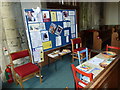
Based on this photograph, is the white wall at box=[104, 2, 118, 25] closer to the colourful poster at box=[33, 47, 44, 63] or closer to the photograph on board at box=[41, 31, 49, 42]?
the photograph on board at box=[41, 31, 49, 42]

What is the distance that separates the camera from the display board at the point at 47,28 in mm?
2563

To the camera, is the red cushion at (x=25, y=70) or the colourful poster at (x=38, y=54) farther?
the colourful poster at (x=38, y=54)

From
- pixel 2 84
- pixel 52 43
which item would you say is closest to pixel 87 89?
pixel 2 84

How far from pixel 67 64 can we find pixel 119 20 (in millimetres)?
5975

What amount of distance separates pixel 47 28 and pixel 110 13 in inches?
239

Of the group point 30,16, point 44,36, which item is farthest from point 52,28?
point 30,16

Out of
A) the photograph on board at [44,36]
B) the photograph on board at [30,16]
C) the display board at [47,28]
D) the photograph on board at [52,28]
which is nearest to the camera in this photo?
the photograph on board at [30,16]

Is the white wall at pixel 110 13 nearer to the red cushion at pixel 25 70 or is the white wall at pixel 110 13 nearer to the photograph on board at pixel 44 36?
the photograph on board at pixel 44 36

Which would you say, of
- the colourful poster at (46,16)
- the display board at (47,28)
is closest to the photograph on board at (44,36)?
the display board at (47,28)

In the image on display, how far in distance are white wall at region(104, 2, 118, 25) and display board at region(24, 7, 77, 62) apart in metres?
4.57

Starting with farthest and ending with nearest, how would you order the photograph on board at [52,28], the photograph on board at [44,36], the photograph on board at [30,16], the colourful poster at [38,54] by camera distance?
the photograph on board at [52,28] → the photograph on board at [44,36] → the colourful poster at [38,54] → the photograph on board at [30,16]

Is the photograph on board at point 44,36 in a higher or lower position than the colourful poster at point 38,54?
higher

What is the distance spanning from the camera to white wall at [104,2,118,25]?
690cm

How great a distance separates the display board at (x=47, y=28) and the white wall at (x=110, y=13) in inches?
180
